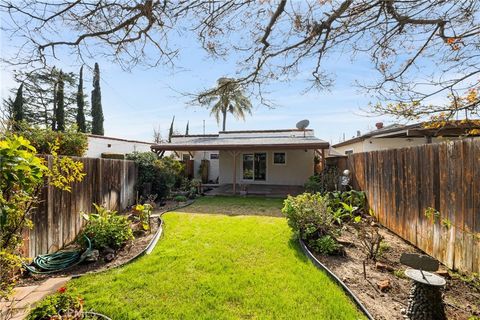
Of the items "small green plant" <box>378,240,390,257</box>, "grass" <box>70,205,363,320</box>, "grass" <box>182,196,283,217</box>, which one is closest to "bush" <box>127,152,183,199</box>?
"grass" <box>182,196,283,217</box>

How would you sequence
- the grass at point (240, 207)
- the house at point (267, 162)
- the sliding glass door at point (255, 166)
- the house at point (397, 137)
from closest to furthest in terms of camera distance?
the grass at point (240, 207)
the house at point (397, 137)
the house at point (267, 162)
the sliding glass door at point (255, 166)

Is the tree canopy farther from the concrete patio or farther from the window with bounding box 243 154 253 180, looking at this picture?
the window with bounding box 243 154 253 180

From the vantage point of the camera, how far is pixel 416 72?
4836 mm

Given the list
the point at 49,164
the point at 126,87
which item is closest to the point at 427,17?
the point at 126,87

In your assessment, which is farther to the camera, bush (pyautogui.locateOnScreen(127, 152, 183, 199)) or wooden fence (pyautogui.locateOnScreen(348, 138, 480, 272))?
bush (pyautogui.locateOnScreen(127, 152, 183, 199))

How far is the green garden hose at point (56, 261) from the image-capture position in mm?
4086

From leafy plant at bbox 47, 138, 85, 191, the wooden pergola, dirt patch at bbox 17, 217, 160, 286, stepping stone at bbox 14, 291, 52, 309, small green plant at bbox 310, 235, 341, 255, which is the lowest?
dirt patch at bbox 17, 217, 160, 286

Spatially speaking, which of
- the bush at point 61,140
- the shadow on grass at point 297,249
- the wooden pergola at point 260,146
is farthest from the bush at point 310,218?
the bush at point 61,140

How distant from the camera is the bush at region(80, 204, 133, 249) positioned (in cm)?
473

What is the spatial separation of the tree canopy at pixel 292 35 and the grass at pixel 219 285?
3.59 meters

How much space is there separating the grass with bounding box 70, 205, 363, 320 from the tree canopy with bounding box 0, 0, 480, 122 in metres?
3.59

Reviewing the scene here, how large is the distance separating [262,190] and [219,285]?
9657 mm

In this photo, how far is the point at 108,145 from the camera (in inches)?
616

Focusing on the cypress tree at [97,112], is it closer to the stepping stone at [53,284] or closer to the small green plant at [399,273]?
the stepping stone at [53,284]
